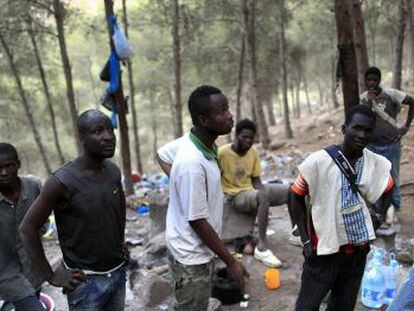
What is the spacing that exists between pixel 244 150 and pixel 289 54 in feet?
60.0

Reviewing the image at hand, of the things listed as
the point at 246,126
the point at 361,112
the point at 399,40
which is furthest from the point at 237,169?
the point at 399,40

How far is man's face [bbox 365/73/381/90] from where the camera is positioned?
4875 millimetres

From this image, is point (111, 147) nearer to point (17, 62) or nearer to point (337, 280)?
point (337, 280)

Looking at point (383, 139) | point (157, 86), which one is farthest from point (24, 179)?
point (157, 86)

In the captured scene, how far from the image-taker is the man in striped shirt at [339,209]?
2.60 metres

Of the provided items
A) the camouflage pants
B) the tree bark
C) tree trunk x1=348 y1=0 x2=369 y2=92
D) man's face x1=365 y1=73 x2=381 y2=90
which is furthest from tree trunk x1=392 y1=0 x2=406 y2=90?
the camouflage pants

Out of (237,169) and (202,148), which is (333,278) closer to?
(202,148)

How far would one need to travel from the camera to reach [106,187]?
2.43m

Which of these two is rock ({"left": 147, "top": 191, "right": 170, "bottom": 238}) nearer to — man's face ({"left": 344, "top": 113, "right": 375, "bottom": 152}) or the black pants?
the black pants

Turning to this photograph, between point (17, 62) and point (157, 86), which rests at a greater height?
point (17, 62)

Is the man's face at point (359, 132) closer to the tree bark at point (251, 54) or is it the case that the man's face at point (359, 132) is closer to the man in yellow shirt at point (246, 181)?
the man in yellow shirt at point (246, 181)

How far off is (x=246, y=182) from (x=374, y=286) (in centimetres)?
197

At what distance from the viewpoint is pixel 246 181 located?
525cm

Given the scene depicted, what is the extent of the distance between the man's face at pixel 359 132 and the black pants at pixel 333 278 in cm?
68
